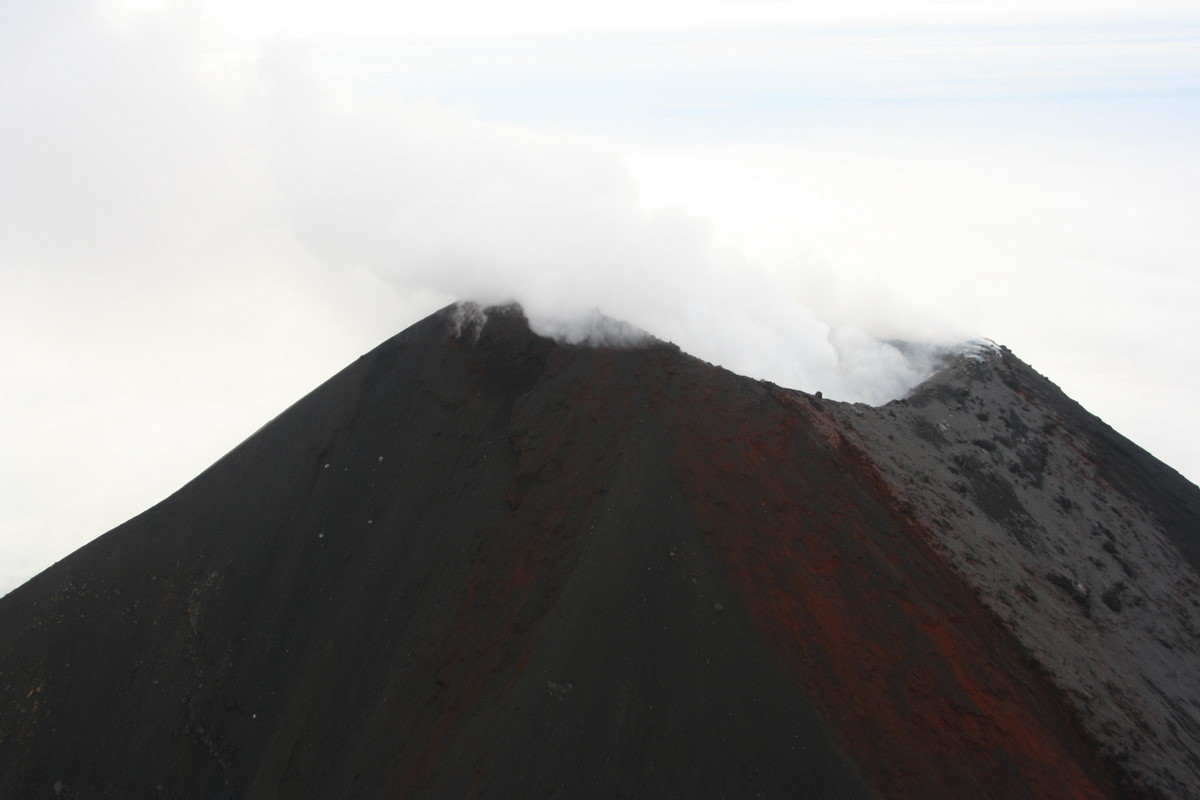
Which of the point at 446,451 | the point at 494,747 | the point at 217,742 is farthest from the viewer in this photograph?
the point at 446,451

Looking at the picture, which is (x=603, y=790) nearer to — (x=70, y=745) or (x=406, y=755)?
(x=406, y=755)

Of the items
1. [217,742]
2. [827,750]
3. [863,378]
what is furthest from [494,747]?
[863,378]

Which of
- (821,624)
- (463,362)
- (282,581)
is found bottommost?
(821,624)

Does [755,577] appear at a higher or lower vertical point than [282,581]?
lower

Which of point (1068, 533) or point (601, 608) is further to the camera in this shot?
point (1068, 533)

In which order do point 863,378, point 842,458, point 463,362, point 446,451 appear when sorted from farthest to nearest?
point 863,378, point 463,362, point 446,451, point 842,458

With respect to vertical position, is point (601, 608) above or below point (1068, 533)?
below

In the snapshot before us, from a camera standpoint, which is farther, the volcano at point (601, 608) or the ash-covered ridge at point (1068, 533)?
the ash-covered ridge at point (1068, 533)

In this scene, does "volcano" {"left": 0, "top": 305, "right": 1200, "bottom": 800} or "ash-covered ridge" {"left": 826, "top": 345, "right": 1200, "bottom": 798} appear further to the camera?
"ash-covered ridge" {"left": 826, "top": 345, "right": 1200, "bottom": 798}
